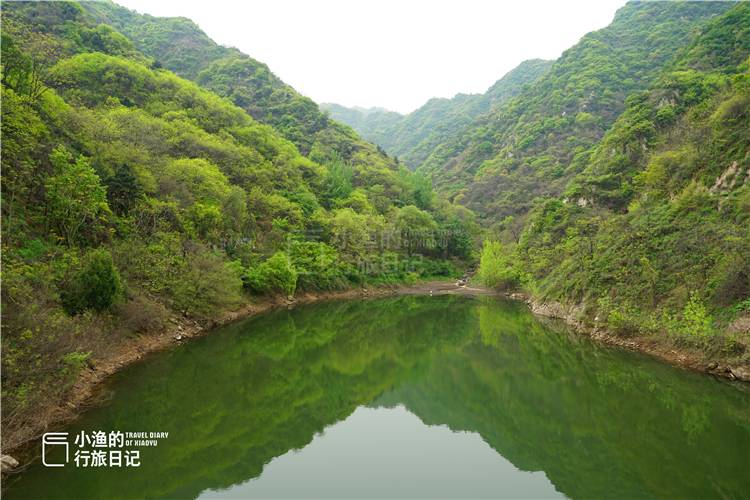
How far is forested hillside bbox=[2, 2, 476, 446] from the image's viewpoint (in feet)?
50.5

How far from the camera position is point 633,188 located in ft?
127

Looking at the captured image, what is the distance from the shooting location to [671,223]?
25469 mm

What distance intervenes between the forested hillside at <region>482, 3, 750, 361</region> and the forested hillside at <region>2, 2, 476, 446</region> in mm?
21359

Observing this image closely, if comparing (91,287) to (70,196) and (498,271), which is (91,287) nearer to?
(70,196)

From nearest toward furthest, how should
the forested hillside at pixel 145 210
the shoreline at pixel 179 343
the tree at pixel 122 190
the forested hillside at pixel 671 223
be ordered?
the shoreline at pixel 179 343, the forested hillside at pixel 145 210, the forested hillside at pixel 671 223, the tree at pixel 122 190

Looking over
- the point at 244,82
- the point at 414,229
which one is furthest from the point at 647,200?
the point at 244,82

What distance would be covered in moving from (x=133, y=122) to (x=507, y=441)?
1500 inches

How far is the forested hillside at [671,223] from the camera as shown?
19750 millimetres

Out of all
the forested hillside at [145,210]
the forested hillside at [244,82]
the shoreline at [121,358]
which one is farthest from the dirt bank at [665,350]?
the forested hillside at [244,82]

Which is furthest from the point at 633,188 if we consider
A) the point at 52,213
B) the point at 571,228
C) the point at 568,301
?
the point at 52,213

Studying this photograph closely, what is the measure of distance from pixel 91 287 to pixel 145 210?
10607 mm
